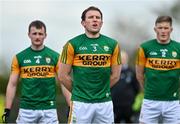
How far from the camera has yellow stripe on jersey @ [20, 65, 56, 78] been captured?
14805mm

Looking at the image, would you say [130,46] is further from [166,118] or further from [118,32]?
[166,118]

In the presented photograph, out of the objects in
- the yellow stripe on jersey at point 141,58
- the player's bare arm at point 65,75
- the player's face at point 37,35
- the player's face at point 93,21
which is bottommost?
the player's bare arm at point 65,75

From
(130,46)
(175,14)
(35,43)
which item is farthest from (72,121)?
(130,46)

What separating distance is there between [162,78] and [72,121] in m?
2.03

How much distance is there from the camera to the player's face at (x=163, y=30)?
14.5 m

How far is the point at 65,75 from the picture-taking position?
13719 millimetres

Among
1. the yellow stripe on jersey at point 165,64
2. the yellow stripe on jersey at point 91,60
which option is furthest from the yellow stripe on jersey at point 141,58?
the yellow stripe on jersey at point 91,60

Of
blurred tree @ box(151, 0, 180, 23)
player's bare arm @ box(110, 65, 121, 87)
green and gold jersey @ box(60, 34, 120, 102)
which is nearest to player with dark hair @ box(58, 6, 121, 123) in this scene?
green and gold jersey @ box(60, 34, 120, 102)

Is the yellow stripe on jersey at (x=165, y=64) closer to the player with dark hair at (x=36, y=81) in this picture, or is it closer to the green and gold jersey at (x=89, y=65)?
the green and gold jersey at (x=89, y=65)

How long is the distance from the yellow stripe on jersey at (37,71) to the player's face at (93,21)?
1.72 m

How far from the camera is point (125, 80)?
19.0 meters

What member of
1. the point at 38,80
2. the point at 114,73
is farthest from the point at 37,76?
the point at 114,73

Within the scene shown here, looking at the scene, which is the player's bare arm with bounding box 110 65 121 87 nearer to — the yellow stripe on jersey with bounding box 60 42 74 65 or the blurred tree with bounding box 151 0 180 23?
the yellow stripe on jersey with bounding box 60 42 74 65

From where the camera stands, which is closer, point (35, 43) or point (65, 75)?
point (65, 75)
